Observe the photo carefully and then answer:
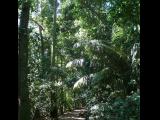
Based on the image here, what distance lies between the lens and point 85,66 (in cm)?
902

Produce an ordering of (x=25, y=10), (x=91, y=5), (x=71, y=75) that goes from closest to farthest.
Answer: (x=25, y=10) < (x=91, y=5) < (x=71, y=75)

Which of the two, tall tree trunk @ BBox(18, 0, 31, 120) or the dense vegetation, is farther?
tall tree trunk @ BBox(18, 0, 31, 120)

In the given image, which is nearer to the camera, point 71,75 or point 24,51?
point 24,51

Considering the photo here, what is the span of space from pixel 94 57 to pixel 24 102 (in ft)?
7.12

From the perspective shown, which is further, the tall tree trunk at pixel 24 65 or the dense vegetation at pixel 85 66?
the tall tree trunk at pixel 24 65

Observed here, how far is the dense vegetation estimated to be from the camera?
658 centimetres

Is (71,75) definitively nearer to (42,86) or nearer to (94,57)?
(42,86)

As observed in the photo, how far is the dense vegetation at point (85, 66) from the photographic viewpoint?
6.58 metres

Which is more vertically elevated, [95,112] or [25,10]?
[25,10]

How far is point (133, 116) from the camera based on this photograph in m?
5.48

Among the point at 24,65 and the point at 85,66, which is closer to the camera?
the point at 24,65

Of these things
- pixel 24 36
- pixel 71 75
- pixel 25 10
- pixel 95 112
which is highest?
pixel 25 10
